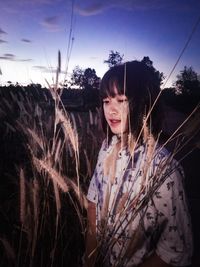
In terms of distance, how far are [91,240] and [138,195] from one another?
28.9 inches

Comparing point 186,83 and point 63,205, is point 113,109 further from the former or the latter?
point 186,83

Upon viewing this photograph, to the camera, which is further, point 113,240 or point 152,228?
point 152,228

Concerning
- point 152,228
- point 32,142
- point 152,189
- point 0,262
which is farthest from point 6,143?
point 152,189

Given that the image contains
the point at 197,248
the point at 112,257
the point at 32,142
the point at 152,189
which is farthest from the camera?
the point at 197,248

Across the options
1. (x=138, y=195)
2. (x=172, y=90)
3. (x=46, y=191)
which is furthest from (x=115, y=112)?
(x=172, y=90)

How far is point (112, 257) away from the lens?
5.10ft

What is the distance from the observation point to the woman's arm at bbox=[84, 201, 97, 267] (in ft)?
3.71

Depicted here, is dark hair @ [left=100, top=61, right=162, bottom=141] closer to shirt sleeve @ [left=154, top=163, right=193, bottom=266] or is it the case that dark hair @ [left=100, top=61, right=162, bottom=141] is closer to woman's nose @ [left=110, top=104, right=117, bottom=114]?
woman's nose @ [left=110, top=104, right=117, bottom=114]

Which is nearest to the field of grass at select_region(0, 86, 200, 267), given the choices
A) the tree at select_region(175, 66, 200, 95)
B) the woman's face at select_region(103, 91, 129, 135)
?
the woman's face at select_region(103, 91, 129, 135)

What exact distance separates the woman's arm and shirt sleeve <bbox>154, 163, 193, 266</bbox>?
Result: 13.5 inches

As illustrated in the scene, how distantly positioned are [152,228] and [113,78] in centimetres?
87

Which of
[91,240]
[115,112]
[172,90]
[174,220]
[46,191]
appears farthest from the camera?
[172,90]

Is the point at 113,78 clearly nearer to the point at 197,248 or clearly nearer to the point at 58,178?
the point at 58,178

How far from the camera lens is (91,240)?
5.27 ft
